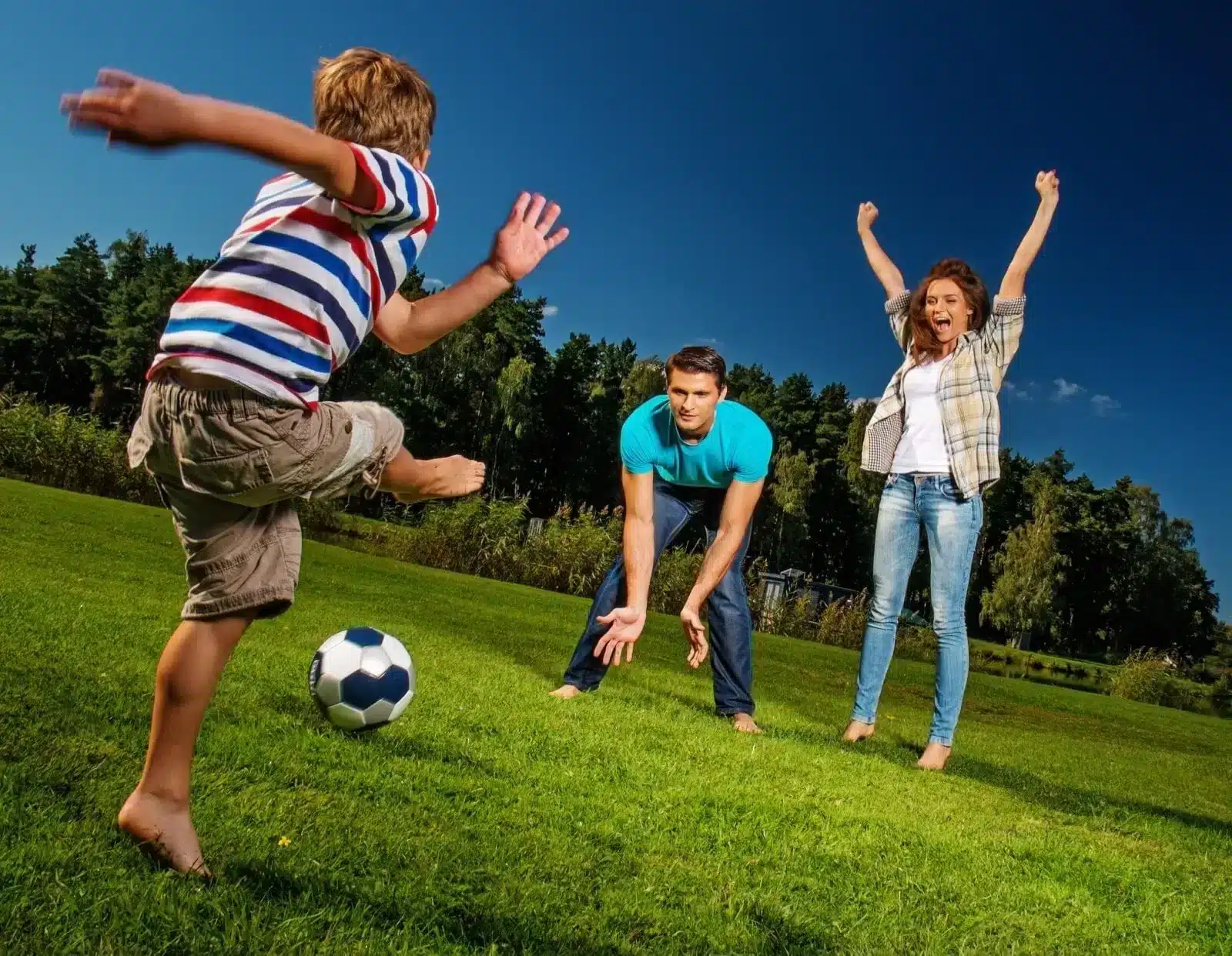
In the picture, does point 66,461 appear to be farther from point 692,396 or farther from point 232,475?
point 232,475

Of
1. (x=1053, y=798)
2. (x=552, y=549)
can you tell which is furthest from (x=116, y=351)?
(x=1053, y=798)

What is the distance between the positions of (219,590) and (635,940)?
1293 millimetres

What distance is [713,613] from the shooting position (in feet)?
18.3

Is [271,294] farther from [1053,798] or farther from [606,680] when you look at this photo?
[606,680]

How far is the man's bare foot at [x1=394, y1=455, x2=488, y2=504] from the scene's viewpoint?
2.62m

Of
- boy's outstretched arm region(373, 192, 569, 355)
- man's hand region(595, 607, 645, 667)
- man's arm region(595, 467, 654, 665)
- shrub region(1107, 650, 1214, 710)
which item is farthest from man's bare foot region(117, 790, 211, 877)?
shrub region(1107, 650, 1214, 710)

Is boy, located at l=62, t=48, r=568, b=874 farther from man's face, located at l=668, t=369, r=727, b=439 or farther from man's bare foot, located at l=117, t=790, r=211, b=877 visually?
man's face, located at l=668, t=369, r=727, b=439

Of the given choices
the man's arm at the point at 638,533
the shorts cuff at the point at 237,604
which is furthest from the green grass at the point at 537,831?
the man's arm at the point at 638,533

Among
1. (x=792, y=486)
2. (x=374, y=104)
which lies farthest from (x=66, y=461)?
(x=792, y=486)

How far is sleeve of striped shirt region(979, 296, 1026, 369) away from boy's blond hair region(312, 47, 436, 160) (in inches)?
151

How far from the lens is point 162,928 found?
6.25ft

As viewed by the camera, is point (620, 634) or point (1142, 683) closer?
point (620, 634)

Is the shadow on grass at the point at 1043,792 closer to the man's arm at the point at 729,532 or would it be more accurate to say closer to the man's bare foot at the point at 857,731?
the man's bare foot at the point at 857,731

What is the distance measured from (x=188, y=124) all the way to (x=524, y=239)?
4.69ft
